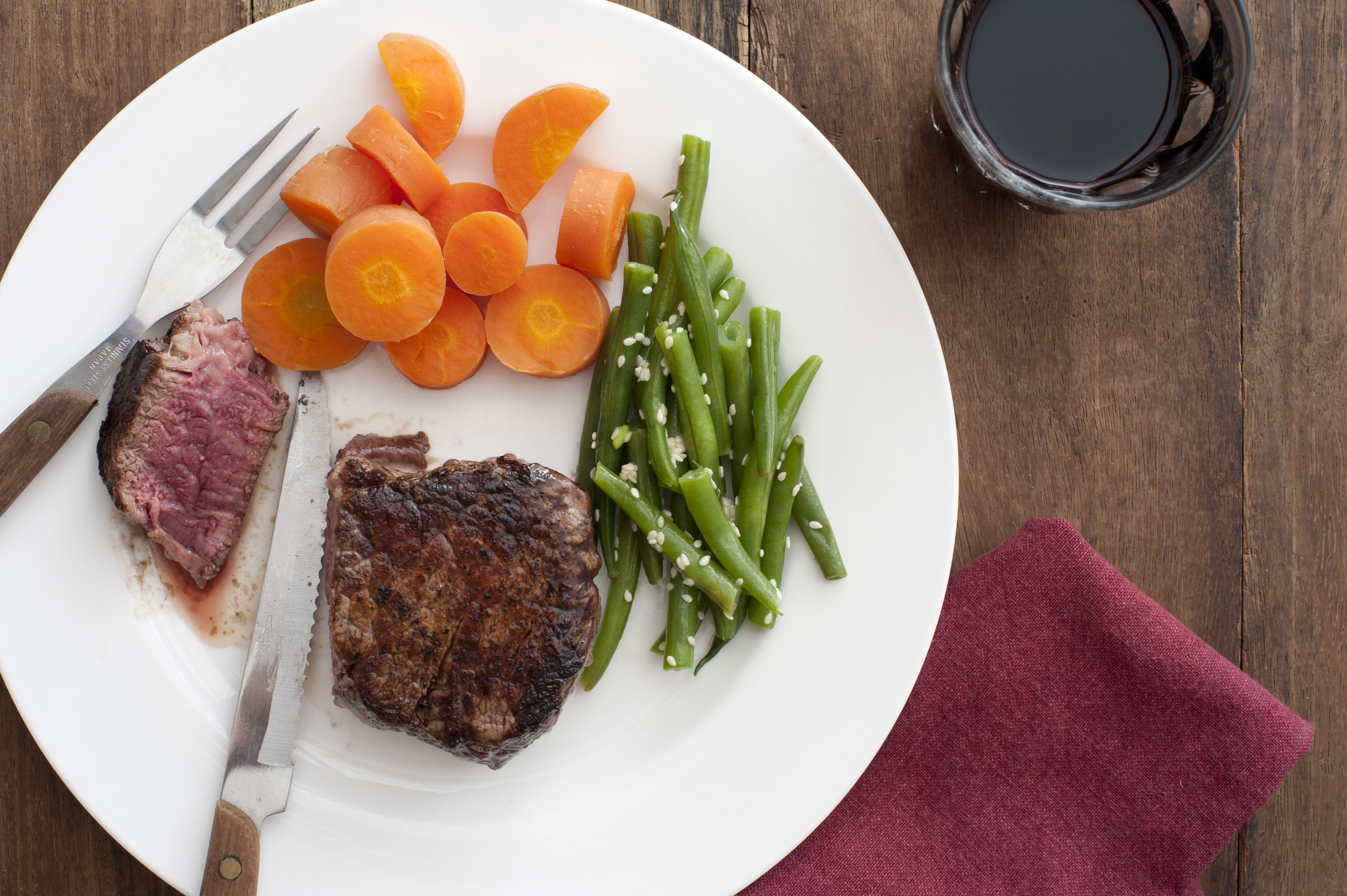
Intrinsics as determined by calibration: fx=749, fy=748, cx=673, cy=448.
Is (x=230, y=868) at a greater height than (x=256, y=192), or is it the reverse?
(x=256, y=192)

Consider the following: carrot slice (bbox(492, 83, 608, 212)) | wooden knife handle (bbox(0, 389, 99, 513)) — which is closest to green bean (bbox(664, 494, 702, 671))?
carrot slice (bbox(492, 83, 608, 212))

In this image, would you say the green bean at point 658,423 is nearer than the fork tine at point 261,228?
Yes

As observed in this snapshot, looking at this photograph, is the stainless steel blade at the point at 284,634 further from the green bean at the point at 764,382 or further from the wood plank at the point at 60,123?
the green bean at the point at 764,382

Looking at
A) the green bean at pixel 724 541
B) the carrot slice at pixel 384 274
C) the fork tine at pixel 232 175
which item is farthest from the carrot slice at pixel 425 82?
the green bean at pixel 724 541

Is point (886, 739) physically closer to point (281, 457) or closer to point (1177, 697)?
point (1177, 697)

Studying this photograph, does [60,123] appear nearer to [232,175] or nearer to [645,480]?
[232,175]

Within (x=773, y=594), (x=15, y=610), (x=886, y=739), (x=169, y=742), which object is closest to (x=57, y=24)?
(x=15, y=610)

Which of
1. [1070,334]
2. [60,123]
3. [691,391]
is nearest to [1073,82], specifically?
[1070,334]
